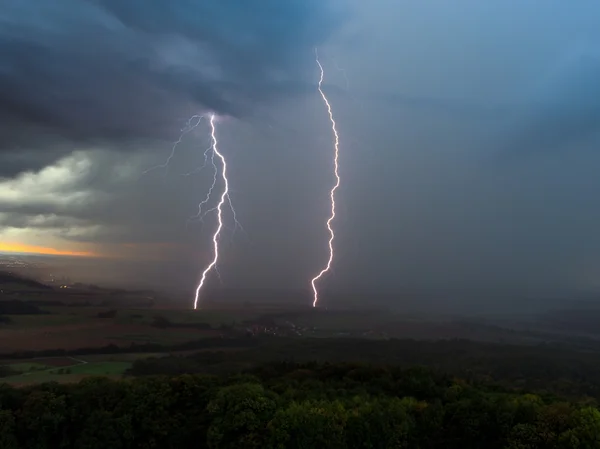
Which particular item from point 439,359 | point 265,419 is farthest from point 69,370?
point 439,359

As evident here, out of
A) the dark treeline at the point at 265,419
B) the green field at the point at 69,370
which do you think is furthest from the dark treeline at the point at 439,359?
the dark treeline at the point at 265,419

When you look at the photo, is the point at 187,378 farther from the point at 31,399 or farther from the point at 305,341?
the point at 305,341

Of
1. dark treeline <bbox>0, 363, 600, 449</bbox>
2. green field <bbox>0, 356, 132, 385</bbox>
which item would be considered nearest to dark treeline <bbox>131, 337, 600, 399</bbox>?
green field <bbox>0, 356, 132, 385</bbox>

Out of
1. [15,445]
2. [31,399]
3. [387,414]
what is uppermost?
[387,414]

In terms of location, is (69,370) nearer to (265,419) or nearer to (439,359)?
(265,419)

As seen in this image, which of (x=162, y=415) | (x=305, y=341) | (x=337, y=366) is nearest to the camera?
(x=162, y=415)

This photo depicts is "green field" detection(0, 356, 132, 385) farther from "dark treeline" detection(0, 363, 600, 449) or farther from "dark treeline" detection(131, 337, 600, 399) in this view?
"dark treeline" detection(0, 363, 600, 449)

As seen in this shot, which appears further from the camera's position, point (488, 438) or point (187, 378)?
point (187, 378)

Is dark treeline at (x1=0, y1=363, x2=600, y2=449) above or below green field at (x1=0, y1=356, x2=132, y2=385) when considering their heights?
above

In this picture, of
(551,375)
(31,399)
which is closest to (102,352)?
(31,399)
